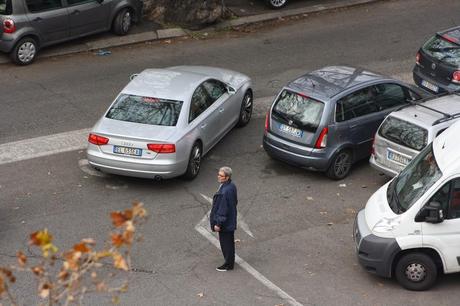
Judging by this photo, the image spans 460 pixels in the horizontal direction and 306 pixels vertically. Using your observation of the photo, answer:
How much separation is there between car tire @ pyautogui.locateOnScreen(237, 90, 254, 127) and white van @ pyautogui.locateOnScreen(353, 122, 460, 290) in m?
5.31

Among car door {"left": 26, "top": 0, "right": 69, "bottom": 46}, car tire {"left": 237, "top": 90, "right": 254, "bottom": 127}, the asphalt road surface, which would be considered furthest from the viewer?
car door {"left": 26, "top": 0, "right": 69, "bottom": 46}

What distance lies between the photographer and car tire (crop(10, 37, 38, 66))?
1864 centimetres

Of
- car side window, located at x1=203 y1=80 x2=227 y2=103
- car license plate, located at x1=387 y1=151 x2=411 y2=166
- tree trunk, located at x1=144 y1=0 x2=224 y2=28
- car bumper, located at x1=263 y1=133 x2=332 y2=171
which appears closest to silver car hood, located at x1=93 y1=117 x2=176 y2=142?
car side window, located at x1=203 y1=80 x2=227 y2=103

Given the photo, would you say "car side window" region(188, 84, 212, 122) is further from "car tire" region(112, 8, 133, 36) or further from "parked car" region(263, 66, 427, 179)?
"car tire" region(112, 8, 133, 36)

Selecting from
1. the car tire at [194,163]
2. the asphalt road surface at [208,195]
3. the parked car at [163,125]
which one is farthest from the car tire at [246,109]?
the car tire at [194,163]

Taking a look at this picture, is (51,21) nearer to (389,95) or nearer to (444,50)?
(389,95)

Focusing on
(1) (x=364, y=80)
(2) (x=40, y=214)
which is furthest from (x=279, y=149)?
(2) (x=40, y=214)

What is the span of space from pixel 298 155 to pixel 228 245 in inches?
130

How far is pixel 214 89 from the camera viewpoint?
1512cm

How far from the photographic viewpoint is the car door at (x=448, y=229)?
34.3ft

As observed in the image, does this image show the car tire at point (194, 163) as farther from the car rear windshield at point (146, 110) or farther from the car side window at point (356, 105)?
the car side window at point (356, 105)

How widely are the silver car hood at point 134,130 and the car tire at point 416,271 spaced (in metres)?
4.41

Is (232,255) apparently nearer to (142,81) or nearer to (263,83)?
(142,81)

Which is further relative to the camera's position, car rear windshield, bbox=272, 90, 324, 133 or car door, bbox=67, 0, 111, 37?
car door, bbox=67, 0, 111, 37
